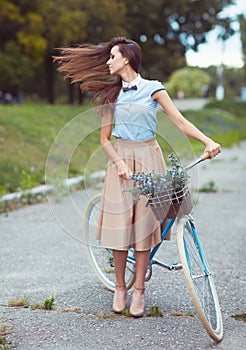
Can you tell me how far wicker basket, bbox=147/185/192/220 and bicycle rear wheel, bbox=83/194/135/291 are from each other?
0.62m

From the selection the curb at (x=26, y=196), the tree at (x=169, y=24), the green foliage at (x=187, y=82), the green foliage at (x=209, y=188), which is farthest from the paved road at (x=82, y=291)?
the green foliage at (x=187, y=82)

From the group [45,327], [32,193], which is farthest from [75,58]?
[32,193]

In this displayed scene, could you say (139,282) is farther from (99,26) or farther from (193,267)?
(99,26)

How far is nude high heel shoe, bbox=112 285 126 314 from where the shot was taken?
4.18m

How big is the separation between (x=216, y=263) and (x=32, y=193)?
154 inches

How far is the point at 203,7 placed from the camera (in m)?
37.1

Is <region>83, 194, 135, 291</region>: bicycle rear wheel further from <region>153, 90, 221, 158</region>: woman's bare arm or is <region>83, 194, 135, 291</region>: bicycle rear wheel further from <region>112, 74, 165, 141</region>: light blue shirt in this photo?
<region>153, 90, 221, 158</region>: woman's bare arm

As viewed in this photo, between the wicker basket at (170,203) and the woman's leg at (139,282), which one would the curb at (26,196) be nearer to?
the woman's leg at (139,282)

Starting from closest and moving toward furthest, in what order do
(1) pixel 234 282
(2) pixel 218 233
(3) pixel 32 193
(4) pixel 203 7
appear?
(1) pixel 234 282, (2) pixel 218 233, (3) pixel 32 193, (4) pixel 203 7

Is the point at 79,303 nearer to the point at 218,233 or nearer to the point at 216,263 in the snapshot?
the point at 216,263

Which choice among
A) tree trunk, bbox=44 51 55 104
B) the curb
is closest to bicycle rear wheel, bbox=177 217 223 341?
the curb

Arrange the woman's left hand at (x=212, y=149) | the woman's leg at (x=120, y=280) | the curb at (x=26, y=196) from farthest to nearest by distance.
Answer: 1. the curb at (x=26, y=196)
2. the woman's leg at (x=120, y=280)
3. the woman's left hand at (x=212, y=149)

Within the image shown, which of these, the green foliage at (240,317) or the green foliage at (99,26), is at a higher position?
the green foliage at (99,26)

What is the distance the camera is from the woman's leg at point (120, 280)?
418 cm
